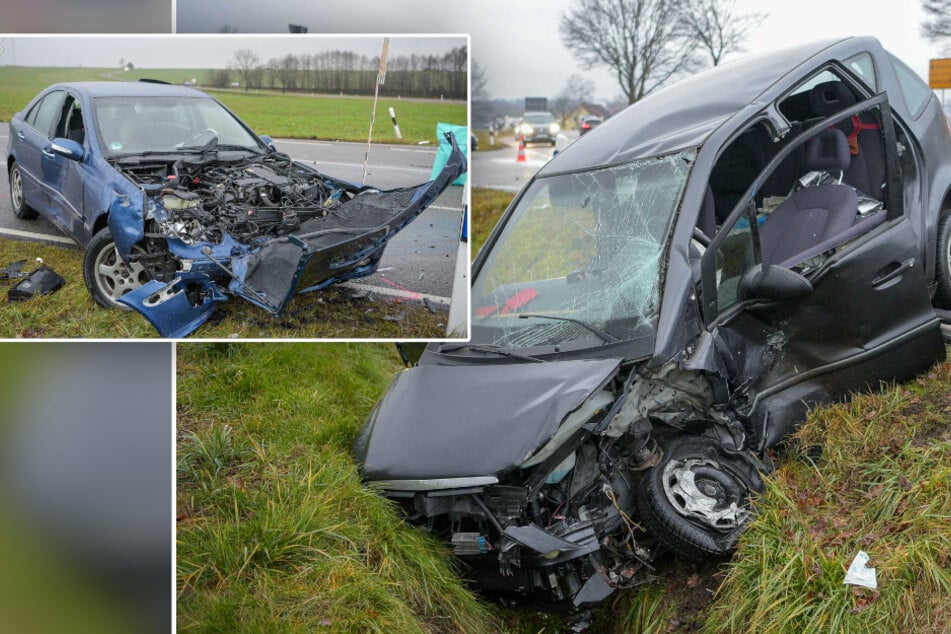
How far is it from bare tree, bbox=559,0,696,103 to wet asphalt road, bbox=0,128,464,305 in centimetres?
1177

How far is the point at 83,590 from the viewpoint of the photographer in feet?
7.47

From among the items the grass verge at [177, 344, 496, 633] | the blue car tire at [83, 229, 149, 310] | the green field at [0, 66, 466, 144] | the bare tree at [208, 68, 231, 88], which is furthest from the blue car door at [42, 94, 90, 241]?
the grass verge at [177, 344, 496, 633]

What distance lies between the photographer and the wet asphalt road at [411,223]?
11.1 feet

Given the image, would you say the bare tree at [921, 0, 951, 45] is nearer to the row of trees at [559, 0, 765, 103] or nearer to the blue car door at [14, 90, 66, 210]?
the row of trees at [559, 0, 765, 103]

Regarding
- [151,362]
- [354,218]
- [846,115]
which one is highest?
[846,115]

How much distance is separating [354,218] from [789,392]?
211 centimetres

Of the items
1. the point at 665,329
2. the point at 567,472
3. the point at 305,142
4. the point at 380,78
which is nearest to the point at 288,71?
the point at 380,78

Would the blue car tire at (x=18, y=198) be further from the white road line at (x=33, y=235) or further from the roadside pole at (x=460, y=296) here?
the roadside pole at (x=460, y=296)

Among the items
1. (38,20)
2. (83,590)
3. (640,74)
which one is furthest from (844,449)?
(640,74)

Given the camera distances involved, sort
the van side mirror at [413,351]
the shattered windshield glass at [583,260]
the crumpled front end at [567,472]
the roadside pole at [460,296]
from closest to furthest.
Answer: the roadside pole at [460,296] < the crumpled front end at [567,472] < the shattered windshield glass at [583,260] < the van side mirror at [413,351]

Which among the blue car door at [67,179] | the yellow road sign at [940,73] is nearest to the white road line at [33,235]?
the blue car door at [67,179]

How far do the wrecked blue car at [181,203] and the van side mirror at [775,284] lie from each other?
1.42 metres

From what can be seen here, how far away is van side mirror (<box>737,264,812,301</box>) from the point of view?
3.76 meters

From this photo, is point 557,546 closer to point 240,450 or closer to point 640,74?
point 240,450
